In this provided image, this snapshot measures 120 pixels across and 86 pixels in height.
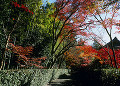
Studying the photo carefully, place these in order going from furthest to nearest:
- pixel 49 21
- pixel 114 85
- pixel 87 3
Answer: pixel 49 21 < pixel 87 3 < pixel 114 85

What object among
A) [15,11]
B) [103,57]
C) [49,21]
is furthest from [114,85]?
[49,21]

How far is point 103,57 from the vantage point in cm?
1320

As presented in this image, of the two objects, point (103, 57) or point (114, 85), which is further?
point (103, 57)

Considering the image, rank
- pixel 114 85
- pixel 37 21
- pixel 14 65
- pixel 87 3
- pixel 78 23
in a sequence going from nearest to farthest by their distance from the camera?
pixel 114 85 → pixel 87 3 → pixel 78 23 → pixel 14 65 → pixel 37 21

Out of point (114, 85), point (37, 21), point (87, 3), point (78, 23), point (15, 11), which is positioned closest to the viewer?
point (114, 85)

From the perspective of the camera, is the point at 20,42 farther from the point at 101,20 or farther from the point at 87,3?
the point at 101,20

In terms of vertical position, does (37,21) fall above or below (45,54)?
above

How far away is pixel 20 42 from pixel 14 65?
3050 mm

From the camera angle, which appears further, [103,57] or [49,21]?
[49,21]

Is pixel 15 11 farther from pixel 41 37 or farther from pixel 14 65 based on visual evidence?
pixel 14 65

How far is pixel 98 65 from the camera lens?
14875mm

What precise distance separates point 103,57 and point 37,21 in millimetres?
10908

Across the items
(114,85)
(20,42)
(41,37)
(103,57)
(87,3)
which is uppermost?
(87,3)

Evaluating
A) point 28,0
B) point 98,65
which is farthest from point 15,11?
point 98,65
